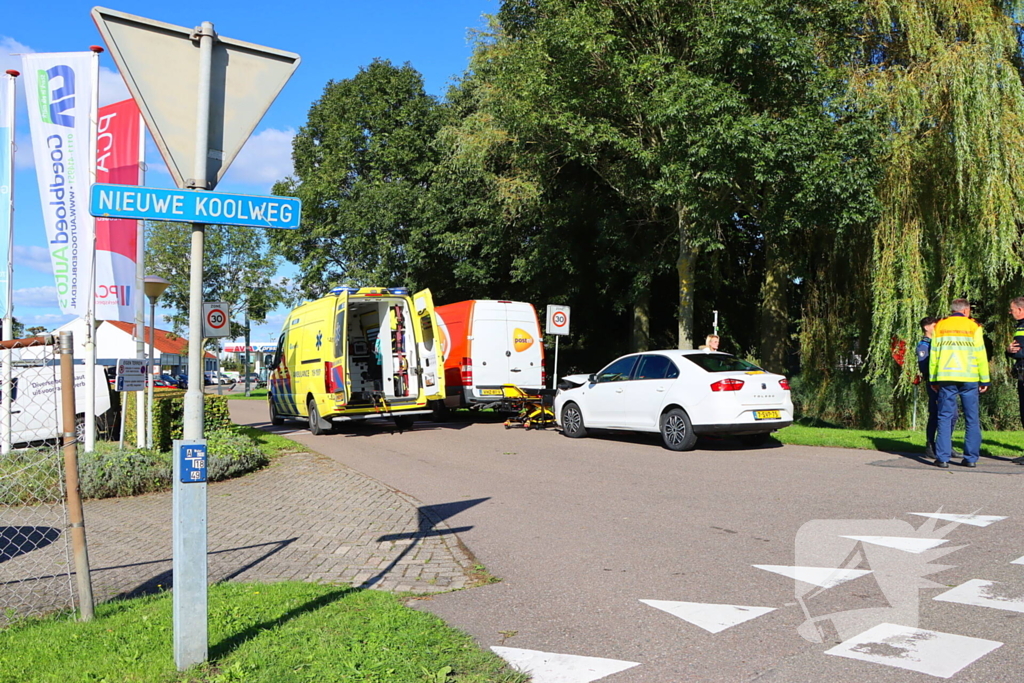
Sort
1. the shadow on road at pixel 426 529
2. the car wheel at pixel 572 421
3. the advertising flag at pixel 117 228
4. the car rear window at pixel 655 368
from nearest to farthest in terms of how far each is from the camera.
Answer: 1. the shadow on road at pixel 426 529
2. the advertising flag at pixel 117 228
3. the car rear window at pixel 655 368
4. the car wheel at pixel 572 421

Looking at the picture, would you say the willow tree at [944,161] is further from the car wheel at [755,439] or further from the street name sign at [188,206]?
the street name sign at [188,206]

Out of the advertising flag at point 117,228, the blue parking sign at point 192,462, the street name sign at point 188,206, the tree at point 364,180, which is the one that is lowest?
the blue parking sign at point 192,462

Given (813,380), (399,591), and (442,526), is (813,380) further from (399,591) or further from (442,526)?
(399,591)

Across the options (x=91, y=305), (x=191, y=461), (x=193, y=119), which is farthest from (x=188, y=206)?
(x=91, y=305)

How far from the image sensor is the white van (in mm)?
19453

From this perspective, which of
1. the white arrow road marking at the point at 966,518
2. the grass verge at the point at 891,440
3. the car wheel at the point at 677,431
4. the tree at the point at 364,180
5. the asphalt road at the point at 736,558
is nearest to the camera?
the asphalt road at the point at 736,558

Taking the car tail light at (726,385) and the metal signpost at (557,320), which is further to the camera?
the metal signpost at (557,320)

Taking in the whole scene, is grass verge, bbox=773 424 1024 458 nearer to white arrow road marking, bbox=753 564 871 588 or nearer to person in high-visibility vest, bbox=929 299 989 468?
person in high-visibility vest, bbox=929 299 989 468

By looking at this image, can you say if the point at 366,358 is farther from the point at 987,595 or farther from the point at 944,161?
the point at 987,595

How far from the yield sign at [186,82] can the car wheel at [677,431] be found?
30.9 ft

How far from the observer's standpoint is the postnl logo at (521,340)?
781 inches

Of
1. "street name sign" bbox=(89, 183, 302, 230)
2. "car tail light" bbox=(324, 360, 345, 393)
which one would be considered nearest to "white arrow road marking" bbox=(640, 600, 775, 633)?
"street name sign" bbox=(89, 183, 302, 230)

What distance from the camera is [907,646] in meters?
4.10

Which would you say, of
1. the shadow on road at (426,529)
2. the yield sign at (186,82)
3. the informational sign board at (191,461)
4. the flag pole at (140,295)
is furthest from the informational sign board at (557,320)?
the informational sign board at (191,461)
